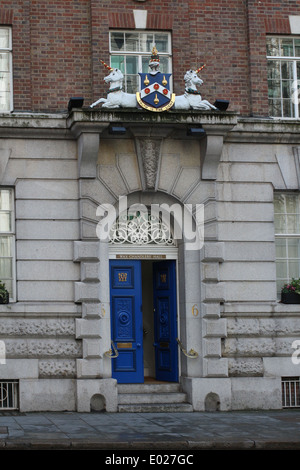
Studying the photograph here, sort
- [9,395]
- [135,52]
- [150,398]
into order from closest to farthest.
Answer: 1. [9,395]
2. [150,398]
3. [135,52]

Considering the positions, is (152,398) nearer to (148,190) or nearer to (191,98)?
(148,190)

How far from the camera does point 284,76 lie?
20.1 meters

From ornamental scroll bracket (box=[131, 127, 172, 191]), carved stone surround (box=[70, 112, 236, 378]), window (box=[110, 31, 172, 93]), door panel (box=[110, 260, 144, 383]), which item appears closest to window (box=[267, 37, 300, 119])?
carved stone surround (box=[70, 112, 236, 378])

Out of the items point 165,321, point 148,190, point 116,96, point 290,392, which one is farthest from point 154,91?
point 290,392

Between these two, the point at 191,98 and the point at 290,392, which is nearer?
the point at 191,98

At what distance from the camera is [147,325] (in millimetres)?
21734

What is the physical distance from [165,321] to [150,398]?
195 centimetres

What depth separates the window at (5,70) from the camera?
18.8 meters

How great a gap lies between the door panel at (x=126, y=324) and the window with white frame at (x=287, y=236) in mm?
3201

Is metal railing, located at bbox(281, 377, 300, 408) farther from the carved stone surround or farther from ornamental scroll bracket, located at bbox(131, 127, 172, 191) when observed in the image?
ornamental scroll bracket, located at bbox(131, 127, 172, 191)

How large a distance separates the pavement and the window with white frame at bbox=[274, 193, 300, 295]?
3187 millimetres

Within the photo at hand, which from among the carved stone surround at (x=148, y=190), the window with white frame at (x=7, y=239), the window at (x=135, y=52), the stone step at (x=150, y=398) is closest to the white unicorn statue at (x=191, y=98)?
the carved stone surround at (x=148, y=190)

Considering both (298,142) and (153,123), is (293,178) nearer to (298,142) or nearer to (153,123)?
(298,142)

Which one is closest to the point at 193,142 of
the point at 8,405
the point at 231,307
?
the point at 231,307
